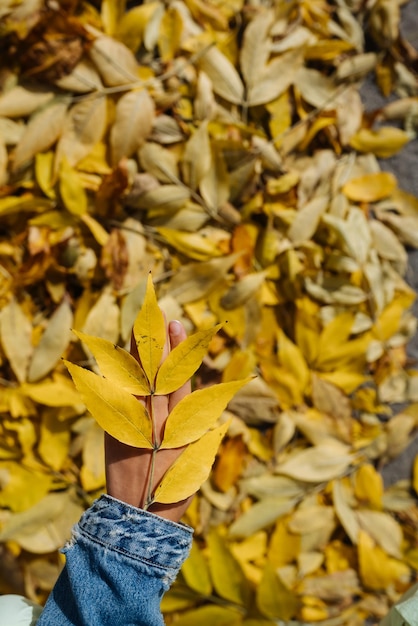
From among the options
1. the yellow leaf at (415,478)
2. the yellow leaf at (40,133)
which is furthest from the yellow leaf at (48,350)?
the yellow leaf at (415,478)

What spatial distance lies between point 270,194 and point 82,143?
289 mm

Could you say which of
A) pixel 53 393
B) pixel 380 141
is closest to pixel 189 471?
pixel 53 393

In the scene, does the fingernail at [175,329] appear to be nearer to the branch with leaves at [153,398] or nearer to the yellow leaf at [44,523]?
the branch with leaves at [153,398]

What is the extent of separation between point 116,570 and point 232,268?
503mm

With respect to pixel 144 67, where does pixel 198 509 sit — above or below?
below

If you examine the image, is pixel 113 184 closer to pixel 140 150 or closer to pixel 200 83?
pixel 140 150

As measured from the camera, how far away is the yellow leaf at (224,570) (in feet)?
2.85

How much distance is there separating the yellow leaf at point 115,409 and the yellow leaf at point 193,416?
0.02 m

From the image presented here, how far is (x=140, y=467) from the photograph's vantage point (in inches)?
21.8

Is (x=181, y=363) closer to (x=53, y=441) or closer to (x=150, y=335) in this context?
(x=150, y=335)

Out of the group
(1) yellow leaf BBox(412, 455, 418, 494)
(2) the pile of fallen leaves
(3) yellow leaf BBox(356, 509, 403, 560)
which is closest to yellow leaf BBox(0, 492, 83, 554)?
(2) the pile of fallen leaves

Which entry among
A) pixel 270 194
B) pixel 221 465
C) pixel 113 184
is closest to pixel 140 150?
pixel 113 184

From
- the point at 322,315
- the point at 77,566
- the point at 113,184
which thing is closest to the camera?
the point at 77,566

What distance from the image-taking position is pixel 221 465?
89 cm
